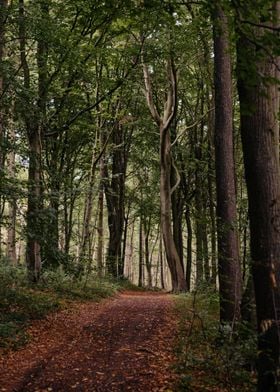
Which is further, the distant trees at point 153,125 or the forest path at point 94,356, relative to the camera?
the forest path at point 94,356

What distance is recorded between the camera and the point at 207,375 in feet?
22.4

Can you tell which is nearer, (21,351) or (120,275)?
(21,351)

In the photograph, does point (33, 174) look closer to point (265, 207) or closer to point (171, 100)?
point (171, 100)

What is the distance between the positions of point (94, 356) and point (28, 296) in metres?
4.18

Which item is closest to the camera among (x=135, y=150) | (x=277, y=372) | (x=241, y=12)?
(x=241, y=12)

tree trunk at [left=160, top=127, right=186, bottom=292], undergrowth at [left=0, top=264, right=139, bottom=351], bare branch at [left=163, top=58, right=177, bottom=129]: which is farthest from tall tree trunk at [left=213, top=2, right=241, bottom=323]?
tree trunk at [left=160, top=127, right=186, bottom=292]

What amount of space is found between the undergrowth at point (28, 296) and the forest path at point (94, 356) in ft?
1.05

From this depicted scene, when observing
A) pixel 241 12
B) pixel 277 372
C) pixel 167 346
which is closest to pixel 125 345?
pixel 167 346

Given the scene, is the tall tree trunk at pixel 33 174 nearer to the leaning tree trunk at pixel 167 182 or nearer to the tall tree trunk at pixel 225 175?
the tall tree trunk at pixel 225 175

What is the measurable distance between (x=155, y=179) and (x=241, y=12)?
26.1m

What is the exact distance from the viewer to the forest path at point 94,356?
256 inches

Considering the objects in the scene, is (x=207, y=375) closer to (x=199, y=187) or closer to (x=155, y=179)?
(x=199, y=187)

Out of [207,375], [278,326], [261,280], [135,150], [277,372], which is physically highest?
[135,150]

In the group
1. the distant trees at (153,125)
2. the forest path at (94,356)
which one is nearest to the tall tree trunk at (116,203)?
the distant trees at (153,125)
